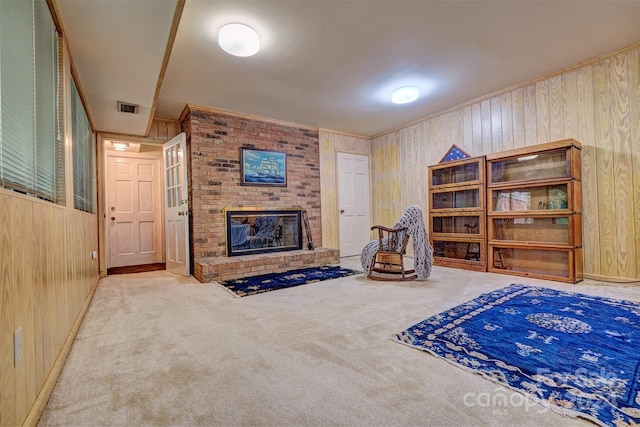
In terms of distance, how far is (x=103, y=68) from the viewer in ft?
8.17

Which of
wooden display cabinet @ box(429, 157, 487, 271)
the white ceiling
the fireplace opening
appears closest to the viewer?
the white ceiling

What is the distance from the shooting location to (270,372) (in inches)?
57.0

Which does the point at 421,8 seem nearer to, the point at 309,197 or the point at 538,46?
the point at 538,46

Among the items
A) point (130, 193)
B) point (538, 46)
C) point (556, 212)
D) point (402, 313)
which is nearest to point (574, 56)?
point (538, 46)

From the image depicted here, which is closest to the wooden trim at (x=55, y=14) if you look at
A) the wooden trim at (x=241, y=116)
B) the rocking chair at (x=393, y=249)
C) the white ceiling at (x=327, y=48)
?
the white ceiling at (x=327, y=48)

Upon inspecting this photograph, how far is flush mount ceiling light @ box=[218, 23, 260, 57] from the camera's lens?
246cm

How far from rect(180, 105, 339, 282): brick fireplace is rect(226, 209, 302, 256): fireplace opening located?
82 mm

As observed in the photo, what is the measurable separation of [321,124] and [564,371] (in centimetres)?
470

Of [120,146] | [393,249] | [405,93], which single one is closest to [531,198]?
[393,249]

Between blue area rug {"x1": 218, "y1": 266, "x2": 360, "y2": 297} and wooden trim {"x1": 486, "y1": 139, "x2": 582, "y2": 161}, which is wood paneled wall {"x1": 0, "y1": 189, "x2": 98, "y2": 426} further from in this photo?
wooden trim {"x1": 486, "y1": 139, "x2": 582, "y2": 161}

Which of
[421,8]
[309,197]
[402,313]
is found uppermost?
[421,8]

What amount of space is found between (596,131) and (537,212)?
1.06 metres

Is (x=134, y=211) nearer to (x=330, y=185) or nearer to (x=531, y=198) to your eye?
(x=330, y=185)

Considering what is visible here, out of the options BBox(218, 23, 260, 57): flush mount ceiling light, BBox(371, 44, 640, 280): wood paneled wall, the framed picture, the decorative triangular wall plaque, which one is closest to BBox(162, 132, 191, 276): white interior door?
the framed picture
